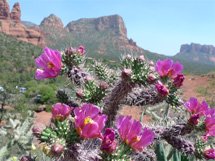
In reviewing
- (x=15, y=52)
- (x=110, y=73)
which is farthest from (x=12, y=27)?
(x=110, y=73)

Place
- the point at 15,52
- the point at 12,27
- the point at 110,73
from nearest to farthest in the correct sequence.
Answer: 1. the point at 110,73
2. the point at 15,52
3. the point at 12,27

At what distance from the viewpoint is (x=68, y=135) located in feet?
3.94

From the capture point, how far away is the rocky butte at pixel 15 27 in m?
80.8

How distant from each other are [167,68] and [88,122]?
1.02m

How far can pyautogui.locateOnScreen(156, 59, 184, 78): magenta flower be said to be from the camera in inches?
68.7

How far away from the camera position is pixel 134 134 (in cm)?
126

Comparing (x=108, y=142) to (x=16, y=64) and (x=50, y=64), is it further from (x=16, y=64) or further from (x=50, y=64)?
(x=16, y=64)

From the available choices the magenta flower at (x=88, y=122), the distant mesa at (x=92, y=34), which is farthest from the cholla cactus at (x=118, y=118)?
the distant mesa at (x=92, y=34)

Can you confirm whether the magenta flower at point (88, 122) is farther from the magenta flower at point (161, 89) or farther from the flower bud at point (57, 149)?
the magenta flower at point (161, 89)

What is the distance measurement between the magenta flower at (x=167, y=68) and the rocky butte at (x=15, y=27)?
89.5 metres

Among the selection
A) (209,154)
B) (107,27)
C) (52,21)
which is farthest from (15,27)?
(107,27)

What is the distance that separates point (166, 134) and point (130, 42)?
146221 mm

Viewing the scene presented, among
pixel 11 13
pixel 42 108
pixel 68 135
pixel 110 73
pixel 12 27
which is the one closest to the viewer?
pixel 68 135

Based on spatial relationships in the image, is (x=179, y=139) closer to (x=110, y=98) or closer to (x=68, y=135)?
(x=110, y=98)
